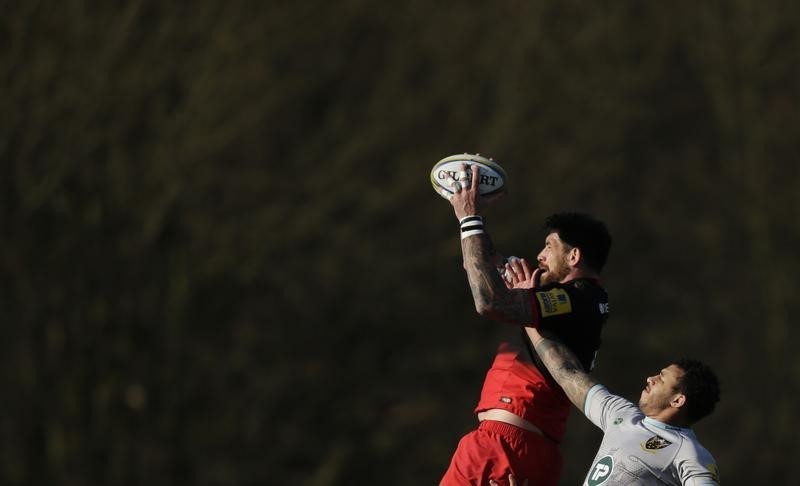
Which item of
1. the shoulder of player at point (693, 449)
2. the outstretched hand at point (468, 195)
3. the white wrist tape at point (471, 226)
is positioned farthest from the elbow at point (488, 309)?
the shoulder of player at point (693, 449)

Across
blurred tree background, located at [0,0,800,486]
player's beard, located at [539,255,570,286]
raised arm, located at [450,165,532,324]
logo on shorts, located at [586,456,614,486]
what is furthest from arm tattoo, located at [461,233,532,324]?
blurred tree background, located at [0,0,800,486]

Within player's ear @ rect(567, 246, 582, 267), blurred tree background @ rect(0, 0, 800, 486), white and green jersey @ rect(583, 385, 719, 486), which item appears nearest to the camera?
white and green jersey @ rect(583, 385, 719, 486)

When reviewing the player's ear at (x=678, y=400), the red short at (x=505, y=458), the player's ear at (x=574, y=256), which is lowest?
the red short at (x=505, y=458)

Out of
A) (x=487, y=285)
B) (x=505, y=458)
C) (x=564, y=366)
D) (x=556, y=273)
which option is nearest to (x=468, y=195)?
(x=487, y=285)

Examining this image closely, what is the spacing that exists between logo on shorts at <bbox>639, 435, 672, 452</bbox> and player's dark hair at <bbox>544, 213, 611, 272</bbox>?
1.10m

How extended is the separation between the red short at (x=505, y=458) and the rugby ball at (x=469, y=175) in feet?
3.77

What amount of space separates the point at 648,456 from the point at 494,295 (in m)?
1.02

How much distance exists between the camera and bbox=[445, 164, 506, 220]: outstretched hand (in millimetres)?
7211

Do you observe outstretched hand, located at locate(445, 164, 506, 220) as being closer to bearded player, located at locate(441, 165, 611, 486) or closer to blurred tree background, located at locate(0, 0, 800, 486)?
bearded player, located at locate(441, 165, 611, 486)

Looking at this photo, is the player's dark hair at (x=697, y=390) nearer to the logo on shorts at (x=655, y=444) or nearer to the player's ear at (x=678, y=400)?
the player's ear at (x=678, y=400)

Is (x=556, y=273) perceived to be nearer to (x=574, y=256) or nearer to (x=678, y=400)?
(x=574, y=256)

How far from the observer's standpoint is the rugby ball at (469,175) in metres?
7.29

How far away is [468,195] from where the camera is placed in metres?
7.22

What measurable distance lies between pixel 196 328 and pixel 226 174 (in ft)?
6.61
